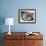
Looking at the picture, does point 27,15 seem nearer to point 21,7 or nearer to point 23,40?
point 21,7

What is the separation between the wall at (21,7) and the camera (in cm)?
436

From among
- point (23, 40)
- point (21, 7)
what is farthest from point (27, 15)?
point (23, 40)

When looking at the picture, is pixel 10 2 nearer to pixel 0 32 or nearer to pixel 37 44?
pixel 0 32

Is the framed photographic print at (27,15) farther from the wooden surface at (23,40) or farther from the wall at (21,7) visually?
the wooden surface at (23,40)

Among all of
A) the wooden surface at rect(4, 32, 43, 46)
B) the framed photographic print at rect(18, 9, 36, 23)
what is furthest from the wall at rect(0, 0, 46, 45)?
the wooden surface at rect(4, 32, 43, 46)

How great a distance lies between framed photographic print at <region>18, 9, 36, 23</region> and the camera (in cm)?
436

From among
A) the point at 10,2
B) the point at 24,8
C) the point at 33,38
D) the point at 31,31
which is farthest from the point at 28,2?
the point at 33,38

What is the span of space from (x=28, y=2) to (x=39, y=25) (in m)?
0.88

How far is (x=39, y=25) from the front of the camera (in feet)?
14.4

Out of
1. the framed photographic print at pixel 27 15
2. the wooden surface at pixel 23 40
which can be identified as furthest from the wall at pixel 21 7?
the wooden surface at pixel 23 40

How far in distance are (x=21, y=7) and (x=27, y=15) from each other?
34 centimetres

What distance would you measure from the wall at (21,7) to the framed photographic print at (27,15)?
106 millimetres

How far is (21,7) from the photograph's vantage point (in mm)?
4352

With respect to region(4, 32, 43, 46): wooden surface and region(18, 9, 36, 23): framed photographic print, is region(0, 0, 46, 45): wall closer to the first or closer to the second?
region(18, 9, 36, 23): framed photographic print
